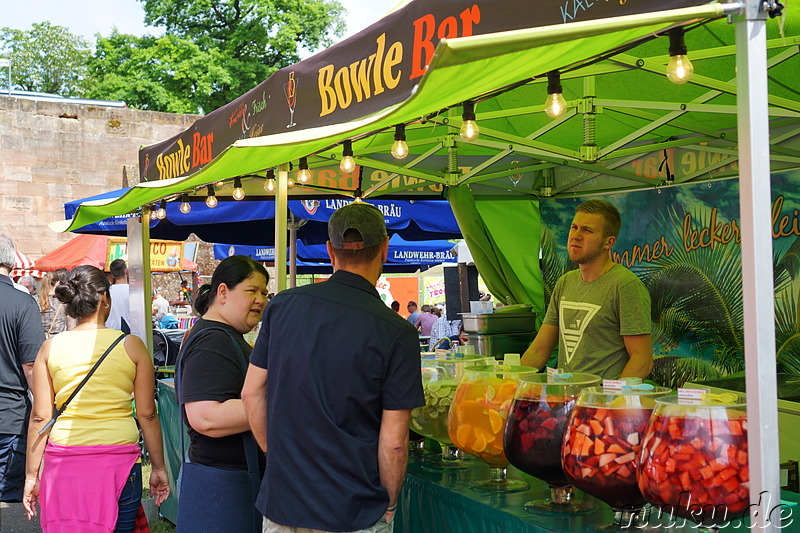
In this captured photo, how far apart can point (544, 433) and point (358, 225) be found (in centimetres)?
72

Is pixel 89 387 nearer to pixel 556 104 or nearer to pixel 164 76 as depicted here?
pixel 556 104

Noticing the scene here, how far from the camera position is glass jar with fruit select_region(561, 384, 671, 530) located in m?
1.77

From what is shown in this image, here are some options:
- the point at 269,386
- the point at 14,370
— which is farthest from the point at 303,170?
the point at 269,386

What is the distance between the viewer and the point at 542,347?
367cm

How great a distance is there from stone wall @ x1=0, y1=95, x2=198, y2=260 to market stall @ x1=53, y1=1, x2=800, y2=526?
11.7 m

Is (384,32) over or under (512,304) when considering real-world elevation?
over

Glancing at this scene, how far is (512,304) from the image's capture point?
6176mm

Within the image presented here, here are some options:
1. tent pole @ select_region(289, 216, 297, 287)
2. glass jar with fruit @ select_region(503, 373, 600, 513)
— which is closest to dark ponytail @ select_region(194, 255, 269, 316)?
glass jar with fruit @ select_region(503, 373, 600, 513)

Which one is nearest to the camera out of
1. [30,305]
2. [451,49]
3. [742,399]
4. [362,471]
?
[451,49]

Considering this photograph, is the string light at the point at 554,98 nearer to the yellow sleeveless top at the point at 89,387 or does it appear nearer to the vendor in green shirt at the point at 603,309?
the vendor in green shirt at the point at 603,309

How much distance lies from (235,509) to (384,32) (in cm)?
160

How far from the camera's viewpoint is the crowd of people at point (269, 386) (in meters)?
2.02

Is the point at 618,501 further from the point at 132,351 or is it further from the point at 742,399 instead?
the point at 132,351

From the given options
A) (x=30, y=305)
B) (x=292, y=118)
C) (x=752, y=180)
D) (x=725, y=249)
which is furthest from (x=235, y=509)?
(x=725, y=249)
